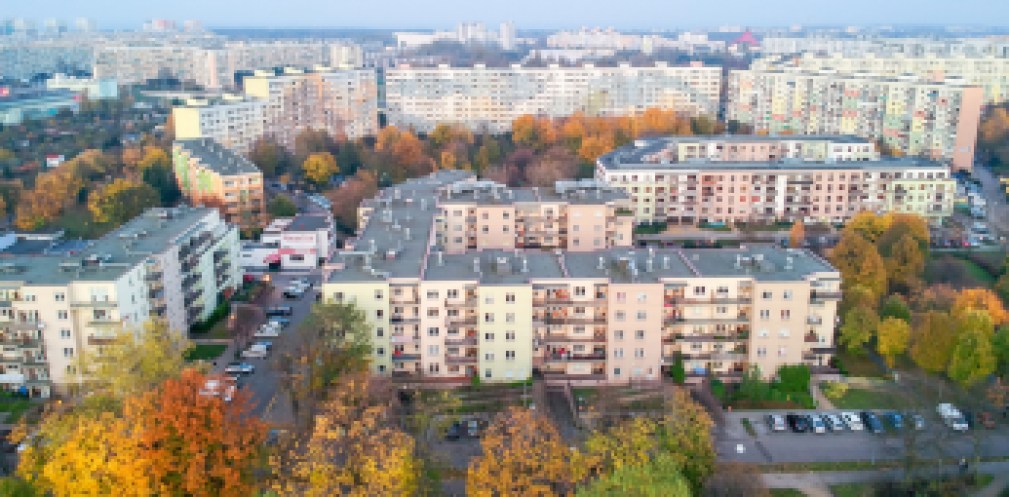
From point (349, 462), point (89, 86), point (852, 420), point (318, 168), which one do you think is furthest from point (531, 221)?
point (89, 86)

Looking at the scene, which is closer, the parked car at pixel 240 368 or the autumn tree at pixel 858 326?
the autumn tree at pixel 858 326


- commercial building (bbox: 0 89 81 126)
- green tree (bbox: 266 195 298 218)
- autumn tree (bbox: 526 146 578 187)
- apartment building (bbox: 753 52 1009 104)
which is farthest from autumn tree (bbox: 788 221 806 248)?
commercial building (bbox: 0 89 81 126)

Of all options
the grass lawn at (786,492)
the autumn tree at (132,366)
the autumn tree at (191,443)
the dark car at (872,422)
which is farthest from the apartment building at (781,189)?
the autumn tree at (191,443)

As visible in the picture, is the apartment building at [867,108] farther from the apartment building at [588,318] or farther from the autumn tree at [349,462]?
the autumn tree at [349,462]

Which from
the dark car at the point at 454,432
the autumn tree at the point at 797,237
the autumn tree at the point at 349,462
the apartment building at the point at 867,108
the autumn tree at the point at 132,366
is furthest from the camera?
the apartment building at the point at 867,108

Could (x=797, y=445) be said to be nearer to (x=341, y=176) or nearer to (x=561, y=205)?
(x=561, y=205)

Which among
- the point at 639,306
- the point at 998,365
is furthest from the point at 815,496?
the point at 998,365

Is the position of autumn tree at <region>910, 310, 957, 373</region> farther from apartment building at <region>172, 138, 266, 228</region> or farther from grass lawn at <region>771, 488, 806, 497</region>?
apartment building at <region>172, 138, 266, 228</region>
